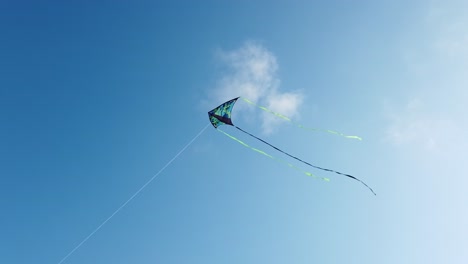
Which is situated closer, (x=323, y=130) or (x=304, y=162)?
(x=304, y=162)

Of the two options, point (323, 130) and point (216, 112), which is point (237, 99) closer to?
point (216, 112)

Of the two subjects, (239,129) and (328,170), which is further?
(239,129)

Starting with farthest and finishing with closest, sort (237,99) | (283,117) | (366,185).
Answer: (237,99) → (283,117) → (366,185)

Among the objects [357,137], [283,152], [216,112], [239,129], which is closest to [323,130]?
[357,137]

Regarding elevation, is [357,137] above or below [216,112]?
above

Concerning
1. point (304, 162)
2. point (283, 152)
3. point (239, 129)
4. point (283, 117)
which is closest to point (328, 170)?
point (304, 162)

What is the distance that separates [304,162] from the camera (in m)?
15.5

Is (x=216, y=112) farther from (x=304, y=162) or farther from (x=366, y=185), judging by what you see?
(x=366, y=185)

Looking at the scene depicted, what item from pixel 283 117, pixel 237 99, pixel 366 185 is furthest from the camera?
pixel 237 99

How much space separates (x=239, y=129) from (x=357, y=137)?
6142 mm

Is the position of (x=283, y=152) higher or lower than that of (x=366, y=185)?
lower

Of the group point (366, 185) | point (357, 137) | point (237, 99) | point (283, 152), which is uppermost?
point (357, 137)

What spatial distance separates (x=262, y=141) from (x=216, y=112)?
418 centimetres

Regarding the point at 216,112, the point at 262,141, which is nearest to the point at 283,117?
the point at 262,141
